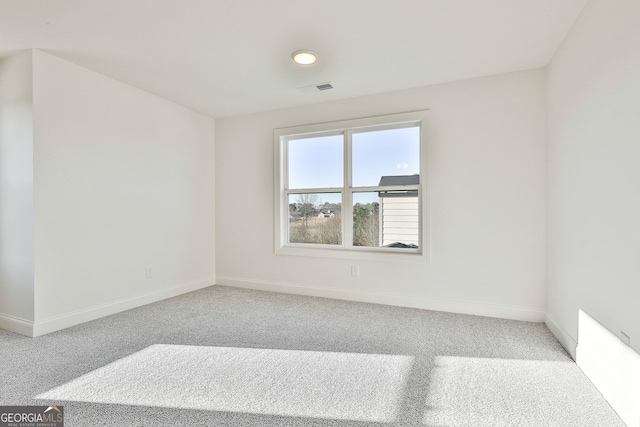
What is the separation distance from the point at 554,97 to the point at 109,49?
3772 millimetres

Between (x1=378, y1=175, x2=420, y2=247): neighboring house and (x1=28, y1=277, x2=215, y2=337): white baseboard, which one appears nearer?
(x1=28, y1=277, x2=215, y2=337): white baseboard

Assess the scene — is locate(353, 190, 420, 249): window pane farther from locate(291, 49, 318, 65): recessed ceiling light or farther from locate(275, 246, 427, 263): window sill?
locate(291, 49, 318, 65): recessed ceiling light

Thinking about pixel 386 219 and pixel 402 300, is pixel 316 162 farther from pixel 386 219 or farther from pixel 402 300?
pixel 402 300

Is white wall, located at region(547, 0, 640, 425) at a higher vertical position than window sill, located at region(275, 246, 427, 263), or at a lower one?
higher

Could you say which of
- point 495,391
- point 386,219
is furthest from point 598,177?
point 386,219

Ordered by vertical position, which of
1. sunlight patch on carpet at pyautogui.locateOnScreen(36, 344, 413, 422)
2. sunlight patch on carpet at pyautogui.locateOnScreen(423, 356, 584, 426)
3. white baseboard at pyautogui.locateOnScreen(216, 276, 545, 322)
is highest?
white baseboard at pyautogui.locateOnScreen(216, 276, 545, 322)

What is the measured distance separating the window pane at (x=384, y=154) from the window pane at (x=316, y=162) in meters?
0.23

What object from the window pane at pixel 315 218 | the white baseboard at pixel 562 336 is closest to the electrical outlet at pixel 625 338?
the white baseboard at pixel 562 336

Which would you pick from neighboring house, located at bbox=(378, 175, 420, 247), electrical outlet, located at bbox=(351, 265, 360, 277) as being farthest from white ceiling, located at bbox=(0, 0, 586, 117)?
electrical outlet, located at bbox=(351, 265, 360, 277)

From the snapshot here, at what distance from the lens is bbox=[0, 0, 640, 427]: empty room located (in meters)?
1.76

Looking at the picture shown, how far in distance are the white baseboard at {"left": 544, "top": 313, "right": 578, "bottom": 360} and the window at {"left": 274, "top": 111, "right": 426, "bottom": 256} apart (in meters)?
1.26

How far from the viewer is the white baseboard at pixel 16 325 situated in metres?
2.68

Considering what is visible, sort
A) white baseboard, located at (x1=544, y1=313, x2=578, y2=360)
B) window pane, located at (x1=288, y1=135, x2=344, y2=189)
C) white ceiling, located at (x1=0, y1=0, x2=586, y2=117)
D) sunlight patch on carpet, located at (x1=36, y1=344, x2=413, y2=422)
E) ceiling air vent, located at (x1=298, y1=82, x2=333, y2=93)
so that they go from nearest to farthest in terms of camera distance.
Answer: sunlight patch on carpet, located at (x1=36, y1=344, x2=413, y2=422)
white ceiling, located at (x1=0, y1=0, x2=586, y2=117)
white baseboard, located at (x1=544, y1=313, x2=578, y2=360)
ceiling air vent, located at (x1=298, y1=82, x2=333, y2=93)
window pane, located at (x1=288, y1=135, x2=344, y2=189)

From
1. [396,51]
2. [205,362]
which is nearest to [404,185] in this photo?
[396,51]
